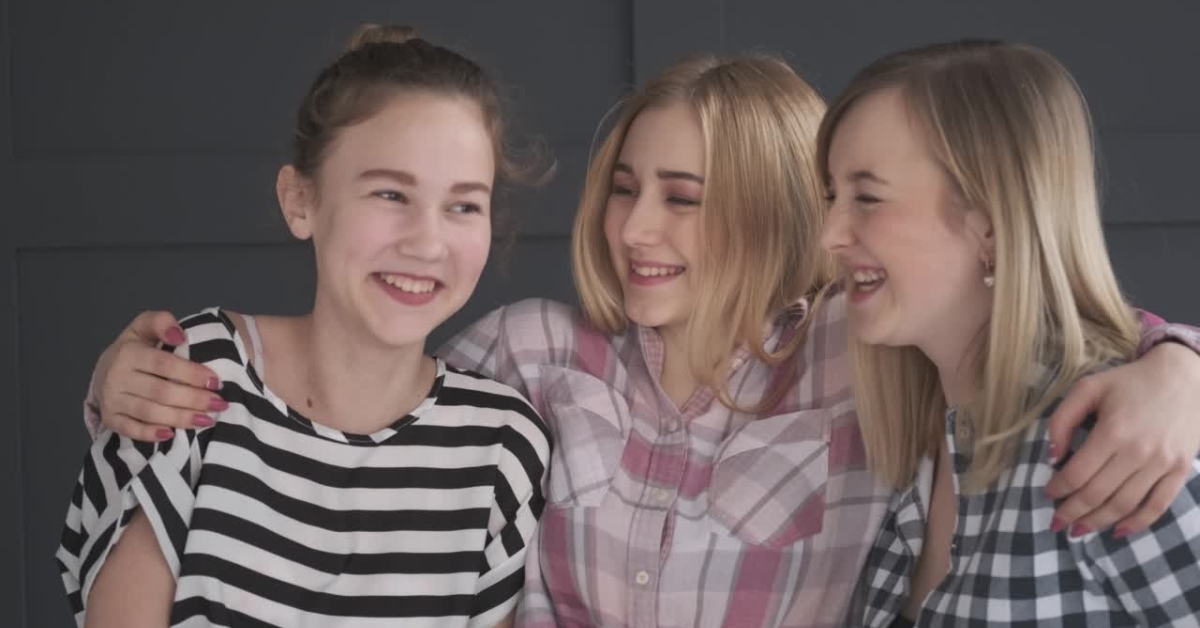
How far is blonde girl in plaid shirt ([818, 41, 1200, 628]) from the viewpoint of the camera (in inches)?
53.1

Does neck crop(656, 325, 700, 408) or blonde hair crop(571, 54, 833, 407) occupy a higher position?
blonde hair crop(571, 54, 833, 407)

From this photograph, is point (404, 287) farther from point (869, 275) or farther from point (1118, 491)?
point (1118, 491)

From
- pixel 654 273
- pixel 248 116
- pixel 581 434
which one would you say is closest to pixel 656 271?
pixel 654 273

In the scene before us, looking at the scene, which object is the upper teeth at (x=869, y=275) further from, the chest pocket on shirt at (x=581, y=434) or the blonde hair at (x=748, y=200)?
the chest pocket on shirt at (x=581, y=434)

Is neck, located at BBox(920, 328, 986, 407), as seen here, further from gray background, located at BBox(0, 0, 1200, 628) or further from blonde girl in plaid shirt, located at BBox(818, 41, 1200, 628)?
gray background, located at BBox(0, 0, 1200, 628)

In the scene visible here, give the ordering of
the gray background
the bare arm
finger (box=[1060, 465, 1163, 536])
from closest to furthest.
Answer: finger (box=[1060, 465, 1163, 536]) < the bare arm < the gray background

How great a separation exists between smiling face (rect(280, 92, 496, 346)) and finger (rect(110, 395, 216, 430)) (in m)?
0.23

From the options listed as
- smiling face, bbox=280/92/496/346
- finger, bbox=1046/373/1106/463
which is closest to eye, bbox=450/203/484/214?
smiling face, bbox=280/92/496/346

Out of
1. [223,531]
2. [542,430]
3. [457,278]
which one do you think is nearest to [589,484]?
[542,430]

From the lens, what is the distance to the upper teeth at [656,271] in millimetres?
1769

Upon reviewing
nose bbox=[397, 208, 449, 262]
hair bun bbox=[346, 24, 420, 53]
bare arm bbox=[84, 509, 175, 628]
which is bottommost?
bare arm bbox=[84, 509, 175, 628]

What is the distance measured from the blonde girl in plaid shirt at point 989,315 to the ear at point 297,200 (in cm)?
66

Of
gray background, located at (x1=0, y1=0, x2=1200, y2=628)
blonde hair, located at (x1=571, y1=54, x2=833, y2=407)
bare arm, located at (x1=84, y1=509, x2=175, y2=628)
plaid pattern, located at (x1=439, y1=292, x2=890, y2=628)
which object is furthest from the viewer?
gray background, located at (x1=0, y1=0, x2=1200, y2=628)

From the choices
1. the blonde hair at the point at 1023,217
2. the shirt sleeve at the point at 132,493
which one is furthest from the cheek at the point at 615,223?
the shirt sleeve at the point at 132,493
